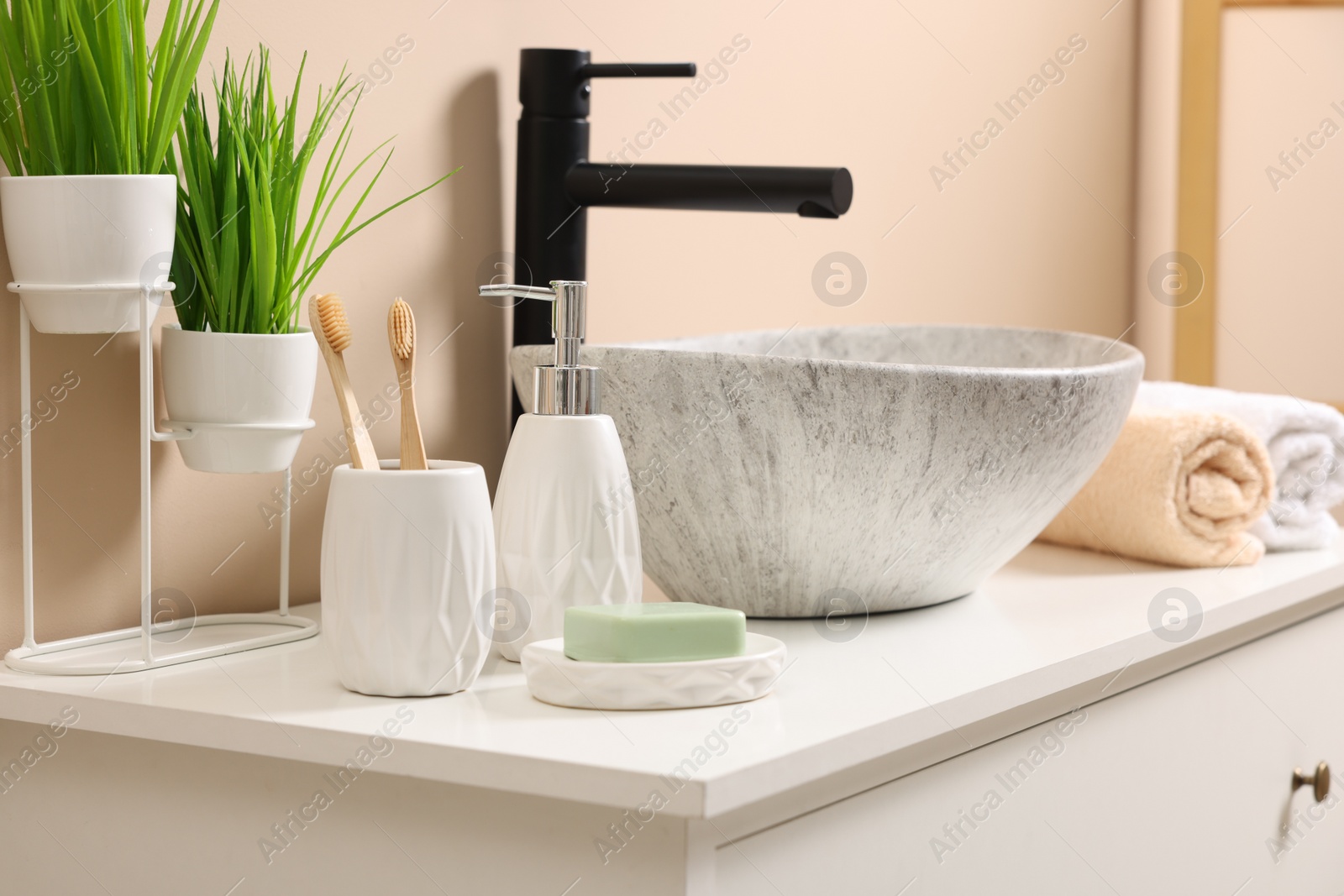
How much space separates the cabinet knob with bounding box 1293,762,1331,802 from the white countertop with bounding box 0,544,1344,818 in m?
0.20

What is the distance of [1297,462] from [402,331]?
744mm

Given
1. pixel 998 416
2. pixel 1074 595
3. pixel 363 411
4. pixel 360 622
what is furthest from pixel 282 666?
pixel 1074 595

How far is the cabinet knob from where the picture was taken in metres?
0.91

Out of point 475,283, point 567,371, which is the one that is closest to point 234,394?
point 567,371

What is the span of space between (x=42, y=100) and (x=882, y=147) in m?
0.87

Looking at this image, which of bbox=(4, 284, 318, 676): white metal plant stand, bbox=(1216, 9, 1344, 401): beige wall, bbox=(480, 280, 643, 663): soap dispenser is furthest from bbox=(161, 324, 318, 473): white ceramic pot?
bbox=(1216, 9, 1344, 401): beige wall

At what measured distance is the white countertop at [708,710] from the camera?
48cm

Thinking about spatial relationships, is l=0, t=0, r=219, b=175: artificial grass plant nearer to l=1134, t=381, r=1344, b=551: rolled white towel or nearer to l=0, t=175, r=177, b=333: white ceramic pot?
l=0, t=175, r=177, b=333: white ceramic pot

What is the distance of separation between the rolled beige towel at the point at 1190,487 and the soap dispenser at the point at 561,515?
17.7 inches

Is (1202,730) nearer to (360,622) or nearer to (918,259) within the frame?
(360,622)

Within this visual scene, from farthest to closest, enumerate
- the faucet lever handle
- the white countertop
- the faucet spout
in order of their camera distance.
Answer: the faucet lever handle → the faucet spout → the white countertop

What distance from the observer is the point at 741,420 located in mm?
683

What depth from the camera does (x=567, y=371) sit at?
64 centimetres

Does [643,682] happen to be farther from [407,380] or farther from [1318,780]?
[1318,780]
